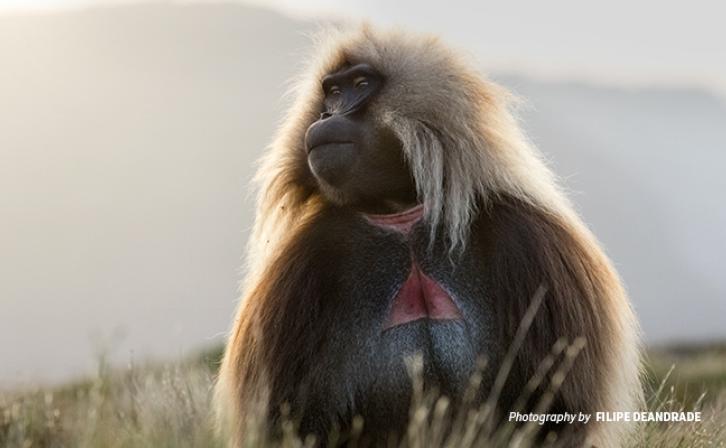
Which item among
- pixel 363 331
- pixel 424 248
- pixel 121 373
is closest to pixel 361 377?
pixel 363 331

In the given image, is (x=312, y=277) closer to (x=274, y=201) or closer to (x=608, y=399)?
(x=274, y=201)

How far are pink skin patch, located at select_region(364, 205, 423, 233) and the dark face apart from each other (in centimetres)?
8

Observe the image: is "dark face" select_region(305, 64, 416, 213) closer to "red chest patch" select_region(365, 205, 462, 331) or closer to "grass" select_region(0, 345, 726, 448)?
"red chest patch" select_region(365, 205, 462, 331)

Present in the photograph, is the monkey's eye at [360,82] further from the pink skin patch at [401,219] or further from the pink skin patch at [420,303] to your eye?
the pink skin patch at [420,303]

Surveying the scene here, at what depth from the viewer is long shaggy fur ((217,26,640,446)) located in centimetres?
578

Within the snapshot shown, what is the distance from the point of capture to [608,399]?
5742mm

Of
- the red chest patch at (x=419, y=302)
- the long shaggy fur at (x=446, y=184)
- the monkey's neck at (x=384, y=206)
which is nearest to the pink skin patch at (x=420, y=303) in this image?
the red chest patch at (x=419, y=302)

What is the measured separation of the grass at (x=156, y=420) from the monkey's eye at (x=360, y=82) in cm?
150

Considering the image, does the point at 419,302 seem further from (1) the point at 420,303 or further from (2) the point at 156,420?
(2) the point at 156,420

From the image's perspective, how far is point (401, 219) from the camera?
5965 mm

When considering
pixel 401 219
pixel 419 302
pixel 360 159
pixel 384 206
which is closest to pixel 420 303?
pixel 419 302

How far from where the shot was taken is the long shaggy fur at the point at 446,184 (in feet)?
19.0

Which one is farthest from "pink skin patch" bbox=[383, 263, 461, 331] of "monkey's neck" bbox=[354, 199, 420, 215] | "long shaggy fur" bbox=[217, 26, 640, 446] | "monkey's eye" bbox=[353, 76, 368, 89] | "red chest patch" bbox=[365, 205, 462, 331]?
"monkey's eye" bbox=[353, 76, 368, 89]

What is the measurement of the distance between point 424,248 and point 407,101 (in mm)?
709
